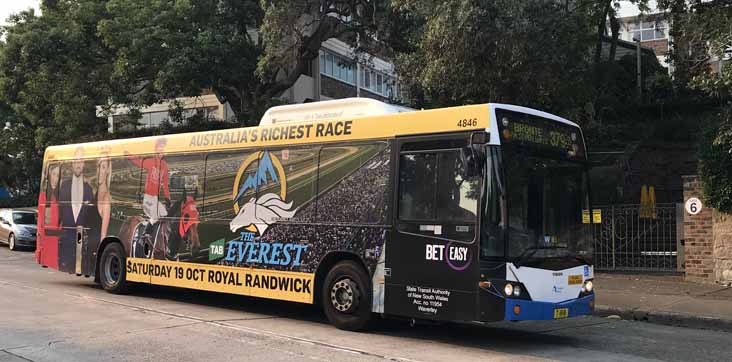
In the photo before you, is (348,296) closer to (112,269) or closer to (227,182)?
(227,182)

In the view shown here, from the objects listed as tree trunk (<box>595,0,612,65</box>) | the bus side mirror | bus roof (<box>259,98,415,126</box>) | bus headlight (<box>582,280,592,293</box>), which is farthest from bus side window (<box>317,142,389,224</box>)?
tree trunk (<box>595,0,612,65</box>)

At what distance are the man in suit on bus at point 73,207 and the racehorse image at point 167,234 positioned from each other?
1.57 meters

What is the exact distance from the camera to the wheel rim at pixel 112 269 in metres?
13.4

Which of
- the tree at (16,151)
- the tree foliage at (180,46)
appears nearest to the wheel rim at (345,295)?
Result: the tree foliage at (180,46)

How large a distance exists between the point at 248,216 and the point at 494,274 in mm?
4604

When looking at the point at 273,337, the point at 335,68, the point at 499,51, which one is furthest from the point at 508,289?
the point at 335,68

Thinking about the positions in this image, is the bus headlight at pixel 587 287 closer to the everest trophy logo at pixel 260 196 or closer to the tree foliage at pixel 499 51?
the everest trophy logo at pixel 260 196

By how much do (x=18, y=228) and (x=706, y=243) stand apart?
77.9 feet

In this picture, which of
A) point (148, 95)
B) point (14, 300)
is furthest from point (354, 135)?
point (148, 95)

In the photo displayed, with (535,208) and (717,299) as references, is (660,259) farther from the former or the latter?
(535,208)

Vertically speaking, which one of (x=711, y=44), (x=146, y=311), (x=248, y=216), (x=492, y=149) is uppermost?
(x=711, y=44)

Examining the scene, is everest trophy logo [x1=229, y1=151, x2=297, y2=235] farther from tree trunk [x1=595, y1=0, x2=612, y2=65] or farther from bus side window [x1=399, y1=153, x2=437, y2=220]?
tree trunk [x1=595, y1=0, x2=612, y2=65]

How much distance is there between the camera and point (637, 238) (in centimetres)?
1636

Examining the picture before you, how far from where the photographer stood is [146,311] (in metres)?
10.9
